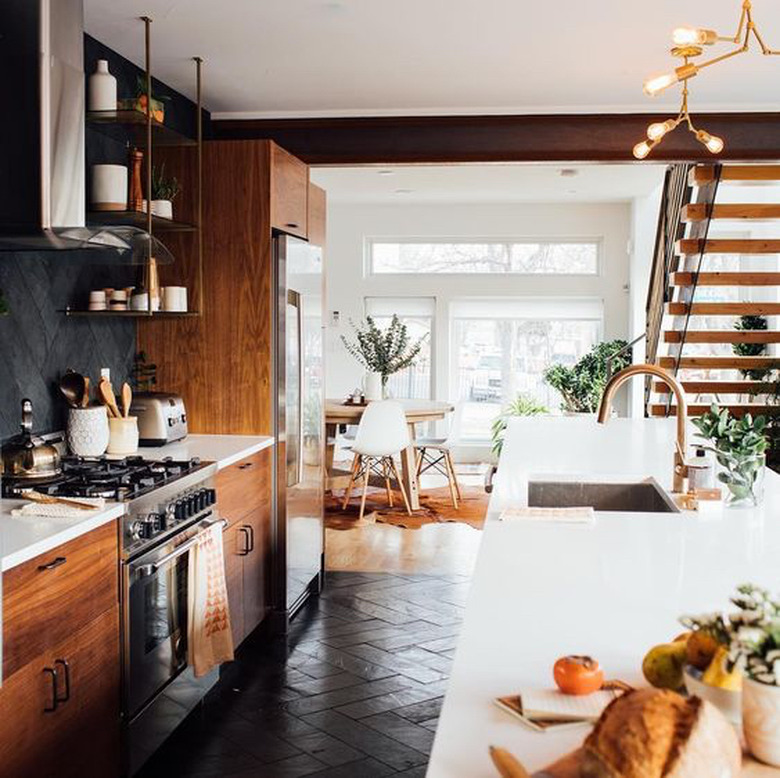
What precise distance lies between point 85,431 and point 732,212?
15.0ft

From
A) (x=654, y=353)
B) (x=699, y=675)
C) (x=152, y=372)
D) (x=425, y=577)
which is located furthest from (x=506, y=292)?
(x=699, y=675)

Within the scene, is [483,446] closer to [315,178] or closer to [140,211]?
[315,178]

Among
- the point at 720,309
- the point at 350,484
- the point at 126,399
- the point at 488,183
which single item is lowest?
the point at 350,484

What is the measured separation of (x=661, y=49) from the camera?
4.05 metres

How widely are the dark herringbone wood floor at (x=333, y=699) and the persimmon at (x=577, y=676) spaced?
2.08 meters

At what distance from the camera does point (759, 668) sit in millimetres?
1137

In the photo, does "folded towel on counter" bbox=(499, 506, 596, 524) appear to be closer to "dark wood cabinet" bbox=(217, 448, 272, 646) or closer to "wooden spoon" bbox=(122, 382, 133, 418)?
"dark wood cabinet" bbox=(217, 448, 272, 646)

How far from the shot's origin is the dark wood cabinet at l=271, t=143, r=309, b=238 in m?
4.58

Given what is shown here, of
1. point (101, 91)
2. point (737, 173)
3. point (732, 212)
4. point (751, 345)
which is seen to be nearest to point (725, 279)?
point (732, 212)

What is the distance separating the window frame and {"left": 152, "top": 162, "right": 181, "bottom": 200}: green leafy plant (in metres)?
6.53

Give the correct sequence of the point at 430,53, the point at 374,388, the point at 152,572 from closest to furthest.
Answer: the point at 152,572, the point at 430,53, the point at 374,388

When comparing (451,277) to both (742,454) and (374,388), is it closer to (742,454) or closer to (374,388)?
(374,388)

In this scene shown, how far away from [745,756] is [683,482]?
6.13ft

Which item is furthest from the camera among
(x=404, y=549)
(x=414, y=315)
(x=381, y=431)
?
(x=414, y=315)
